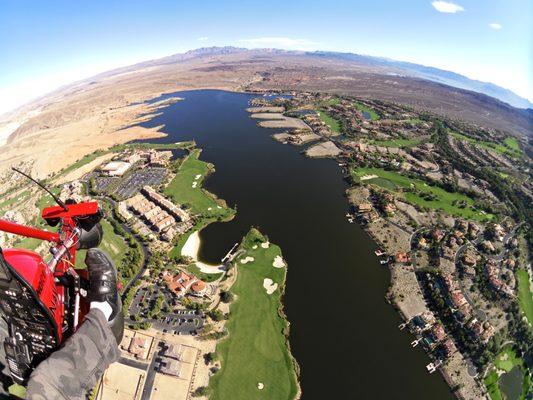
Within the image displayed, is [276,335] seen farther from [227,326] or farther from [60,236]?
[60,236]

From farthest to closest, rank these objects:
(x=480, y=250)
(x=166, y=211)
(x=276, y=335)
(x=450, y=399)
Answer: (x=166, y=211) < (x=480, y=250) < (x=276, y=335) < (x=450, y=399)

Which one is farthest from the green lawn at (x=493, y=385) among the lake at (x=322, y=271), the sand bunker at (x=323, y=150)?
the sand bunker at (x=323, y=150)

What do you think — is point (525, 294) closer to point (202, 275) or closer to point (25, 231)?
point (202, 275)

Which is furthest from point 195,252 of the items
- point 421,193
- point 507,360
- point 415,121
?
point 415,121

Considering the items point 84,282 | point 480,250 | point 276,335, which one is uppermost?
point 84,282

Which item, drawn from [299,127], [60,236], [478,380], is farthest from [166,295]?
[299,127]

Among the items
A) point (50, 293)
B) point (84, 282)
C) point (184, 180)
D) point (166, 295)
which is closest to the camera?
point (50, 293)
